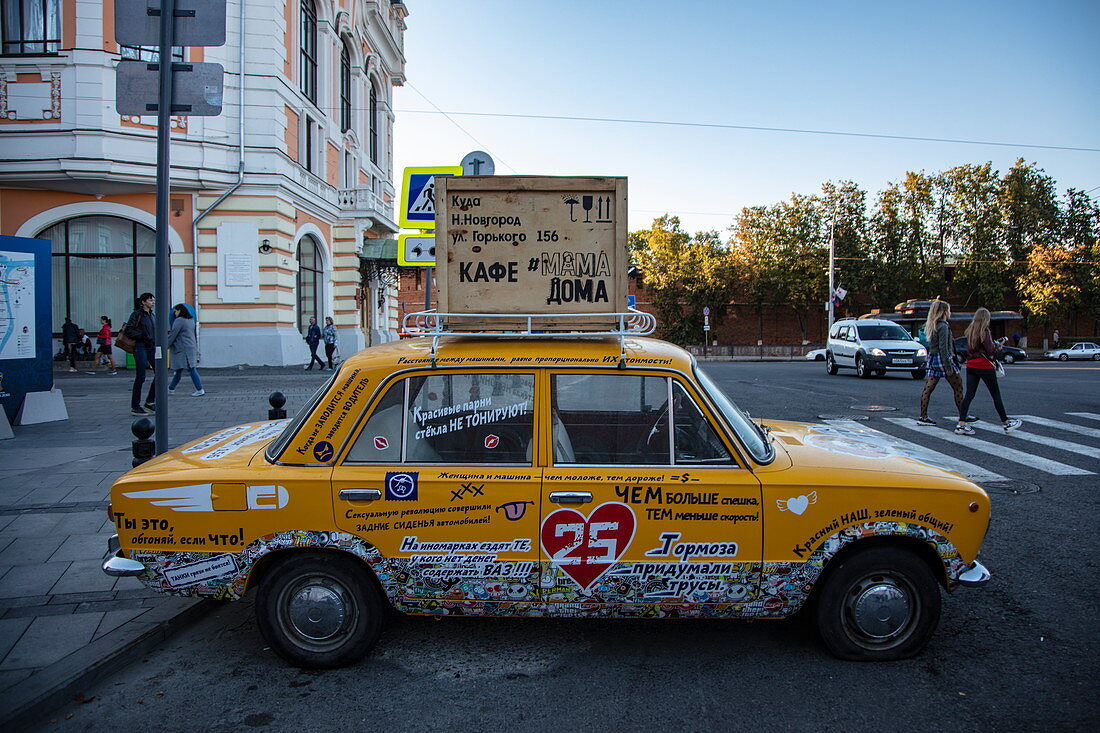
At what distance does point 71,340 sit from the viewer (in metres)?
21.0

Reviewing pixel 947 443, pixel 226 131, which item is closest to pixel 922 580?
pixel 947 443

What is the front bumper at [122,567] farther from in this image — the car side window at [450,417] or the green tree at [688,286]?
the green tree at [688,286]

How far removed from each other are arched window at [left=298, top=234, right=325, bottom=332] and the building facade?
0.09 meters

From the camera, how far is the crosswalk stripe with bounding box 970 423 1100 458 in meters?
8.85

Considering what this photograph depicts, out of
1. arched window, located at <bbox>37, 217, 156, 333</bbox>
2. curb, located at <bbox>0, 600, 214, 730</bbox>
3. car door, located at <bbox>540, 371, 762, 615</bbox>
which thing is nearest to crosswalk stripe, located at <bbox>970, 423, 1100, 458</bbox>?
car door, located at <bbox>540, 371, 762, 615</bbox>

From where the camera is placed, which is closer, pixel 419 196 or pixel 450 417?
pixel 450 417

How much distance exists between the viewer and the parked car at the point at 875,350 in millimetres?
20422

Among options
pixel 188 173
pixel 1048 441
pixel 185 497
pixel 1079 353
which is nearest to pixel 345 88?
pixel 188 173

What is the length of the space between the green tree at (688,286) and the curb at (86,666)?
158 feet

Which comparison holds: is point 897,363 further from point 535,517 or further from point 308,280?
point 535,517

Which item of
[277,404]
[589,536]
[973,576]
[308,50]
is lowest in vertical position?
[973,576]

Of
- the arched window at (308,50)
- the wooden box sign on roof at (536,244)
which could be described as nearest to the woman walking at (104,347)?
the arched window at (308,50)

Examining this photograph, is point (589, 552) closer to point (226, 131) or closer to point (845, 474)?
point (845, 474)

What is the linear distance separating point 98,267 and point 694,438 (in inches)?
915
